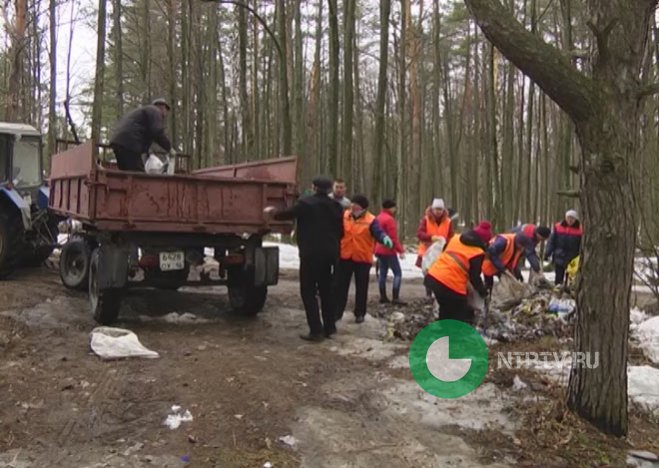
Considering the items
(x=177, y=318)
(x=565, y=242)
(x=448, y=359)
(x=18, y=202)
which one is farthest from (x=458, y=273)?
(x=18, y=202)

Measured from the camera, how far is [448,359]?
6246mm

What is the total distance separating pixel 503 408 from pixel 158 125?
548cm

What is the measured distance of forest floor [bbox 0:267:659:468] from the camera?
3953mm

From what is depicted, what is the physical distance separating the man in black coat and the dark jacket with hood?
22.6 ft

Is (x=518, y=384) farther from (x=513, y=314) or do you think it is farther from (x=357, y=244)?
(x=357, y=244)

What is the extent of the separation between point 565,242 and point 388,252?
361 centimetres

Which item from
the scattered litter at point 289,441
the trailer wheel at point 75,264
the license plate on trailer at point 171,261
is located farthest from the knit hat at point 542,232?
the trailer wheel at point 75,264

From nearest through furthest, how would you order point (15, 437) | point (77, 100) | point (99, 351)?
point (15, 437), point (99, 351), point (77, 100)

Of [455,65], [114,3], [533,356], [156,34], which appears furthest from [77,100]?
[533,356]

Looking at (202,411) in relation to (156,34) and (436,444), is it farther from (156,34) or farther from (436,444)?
(156,34)

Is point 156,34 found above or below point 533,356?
above

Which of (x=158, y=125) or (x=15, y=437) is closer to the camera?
(x=15, y=437)

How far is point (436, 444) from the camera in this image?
13.9 feet

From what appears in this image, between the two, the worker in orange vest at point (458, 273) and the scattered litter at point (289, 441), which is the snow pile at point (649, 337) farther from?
the scattered litter at point (289, 441)
